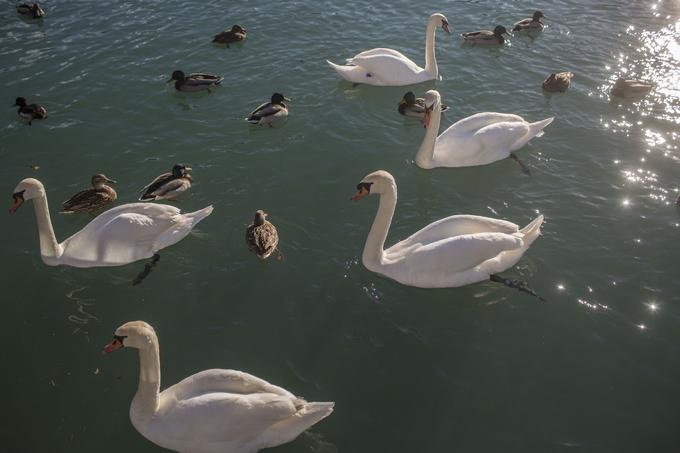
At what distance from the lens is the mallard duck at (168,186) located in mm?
10812

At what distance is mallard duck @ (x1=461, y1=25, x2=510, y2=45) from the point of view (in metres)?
16.2

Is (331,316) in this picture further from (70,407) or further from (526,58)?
(526,58)

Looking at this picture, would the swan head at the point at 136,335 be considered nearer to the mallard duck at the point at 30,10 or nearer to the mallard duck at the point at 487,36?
the mallard duck at the point at 487,36

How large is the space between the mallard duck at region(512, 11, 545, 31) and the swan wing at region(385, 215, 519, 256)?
10.0 metres

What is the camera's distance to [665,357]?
813cm

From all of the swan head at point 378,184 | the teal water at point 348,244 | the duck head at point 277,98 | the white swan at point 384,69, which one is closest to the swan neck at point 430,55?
the white swan at point 384,69

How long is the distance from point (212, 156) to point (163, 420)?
6848 mm

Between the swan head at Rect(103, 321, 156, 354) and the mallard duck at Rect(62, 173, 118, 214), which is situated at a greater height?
the swan head at Rect(103, 321, 156, 354)

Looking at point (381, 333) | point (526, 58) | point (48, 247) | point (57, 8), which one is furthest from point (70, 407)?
point (57, 8)

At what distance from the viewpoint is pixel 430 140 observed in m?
11.5

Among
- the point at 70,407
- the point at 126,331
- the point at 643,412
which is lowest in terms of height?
the point at 70,407

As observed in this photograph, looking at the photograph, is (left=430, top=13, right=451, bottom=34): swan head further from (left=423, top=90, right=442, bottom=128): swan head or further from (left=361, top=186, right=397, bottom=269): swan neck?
(left=361, top=186, right=397, bottom=269): swan neck

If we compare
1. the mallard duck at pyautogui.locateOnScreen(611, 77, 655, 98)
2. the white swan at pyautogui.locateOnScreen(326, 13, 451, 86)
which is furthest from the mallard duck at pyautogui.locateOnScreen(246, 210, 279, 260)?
the mallard duck at pyautogui.locateOnScreen(611, 77, 655, 98)

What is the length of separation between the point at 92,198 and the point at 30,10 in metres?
10.7
